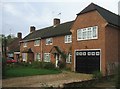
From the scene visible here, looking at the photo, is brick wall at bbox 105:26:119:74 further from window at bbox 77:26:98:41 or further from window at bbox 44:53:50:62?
window at bbox 44:53:50:62

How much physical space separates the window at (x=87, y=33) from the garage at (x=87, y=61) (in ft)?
5.85

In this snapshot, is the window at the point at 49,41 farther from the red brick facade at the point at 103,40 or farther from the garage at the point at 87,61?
the red brick facade at the point at 103,40

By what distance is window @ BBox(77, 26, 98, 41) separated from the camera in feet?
89.9

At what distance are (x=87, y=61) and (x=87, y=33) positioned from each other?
3.59 meters

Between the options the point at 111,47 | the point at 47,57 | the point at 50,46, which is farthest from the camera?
the point at 47,57

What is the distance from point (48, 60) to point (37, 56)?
5502 millimetres

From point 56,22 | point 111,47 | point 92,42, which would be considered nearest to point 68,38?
point 92,42

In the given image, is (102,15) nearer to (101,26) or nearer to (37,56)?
(101,26)

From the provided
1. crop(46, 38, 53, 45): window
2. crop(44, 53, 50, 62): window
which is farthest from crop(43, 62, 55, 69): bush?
crop(46, 38, 53, 45): window

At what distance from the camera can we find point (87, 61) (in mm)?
28594

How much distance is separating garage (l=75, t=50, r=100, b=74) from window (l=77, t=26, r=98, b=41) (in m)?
1.78

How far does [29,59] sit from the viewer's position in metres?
46.8

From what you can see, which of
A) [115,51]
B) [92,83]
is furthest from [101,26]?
[92,83]

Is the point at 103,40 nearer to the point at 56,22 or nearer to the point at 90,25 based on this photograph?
the point at 90,25
